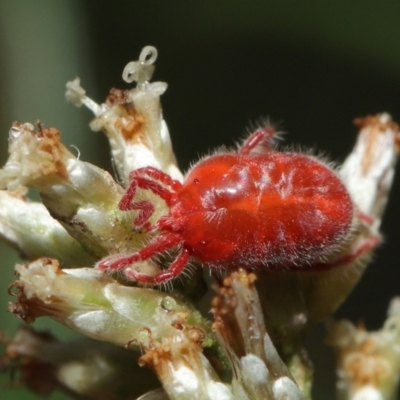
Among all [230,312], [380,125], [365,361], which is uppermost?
[380,125]

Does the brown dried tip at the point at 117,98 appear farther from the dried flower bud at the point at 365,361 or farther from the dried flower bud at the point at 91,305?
the dried flower bud at the point at 365,361

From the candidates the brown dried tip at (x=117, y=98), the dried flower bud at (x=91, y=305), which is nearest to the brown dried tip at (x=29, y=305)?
the dried flower bud at (x=91, y=305)

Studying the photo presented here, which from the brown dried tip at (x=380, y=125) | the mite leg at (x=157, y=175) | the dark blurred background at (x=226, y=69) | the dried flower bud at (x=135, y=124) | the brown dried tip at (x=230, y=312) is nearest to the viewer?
the brown dried tip at (x=230, y=312)

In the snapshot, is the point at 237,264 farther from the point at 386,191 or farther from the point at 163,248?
the point at 386,191

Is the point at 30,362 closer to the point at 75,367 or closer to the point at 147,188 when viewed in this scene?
the point at 75,367

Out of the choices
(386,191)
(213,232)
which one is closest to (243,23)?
(386,191)

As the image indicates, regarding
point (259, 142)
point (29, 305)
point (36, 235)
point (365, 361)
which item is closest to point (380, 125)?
point (259, 142)
